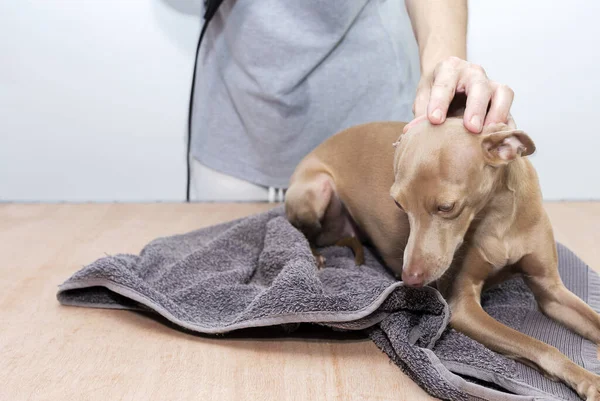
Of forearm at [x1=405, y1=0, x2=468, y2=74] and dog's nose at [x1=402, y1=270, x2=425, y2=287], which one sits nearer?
dog's nose at [x1=402, y1=270, x2=425, y2=287]

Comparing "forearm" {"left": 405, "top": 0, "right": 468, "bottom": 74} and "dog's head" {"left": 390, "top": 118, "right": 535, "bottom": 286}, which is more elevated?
"forearm" {"left": 405, "top": 0, "right": 468, "bottom": 74}

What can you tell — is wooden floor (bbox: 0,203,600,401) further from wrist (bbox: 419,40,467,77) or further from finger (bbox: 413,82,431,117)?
wrist (bbox: 419,40,467,77)

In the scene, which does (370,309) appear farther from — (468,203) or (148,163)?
(148,163)

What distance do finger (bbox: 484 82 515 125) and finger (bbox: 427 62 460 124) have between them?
9 cm

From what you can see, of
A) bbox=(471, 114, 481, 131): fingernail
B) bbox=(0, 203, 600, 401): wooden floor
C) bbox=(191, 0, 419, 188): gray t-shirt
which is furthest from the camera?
bbox=(191, 0, 419, 188): gray t-shirt

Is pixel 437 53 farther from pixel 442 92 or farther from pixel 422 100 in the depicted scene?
pixel 442 92

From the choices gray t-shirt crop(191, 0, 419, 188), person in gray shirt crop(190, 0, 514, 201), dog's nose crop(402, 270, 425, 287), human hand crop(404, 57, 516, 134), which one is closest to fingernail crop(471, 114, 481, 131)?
human hand crop(404, 57, 516, 134)

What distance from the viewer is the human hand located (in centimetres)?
142

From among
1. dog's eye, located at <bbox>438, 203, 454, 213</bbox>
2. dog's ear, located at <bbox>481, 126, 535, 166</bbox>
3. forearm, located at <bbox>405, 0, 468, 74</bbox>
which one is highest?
forearm, located at <bbox>405, 0, 468, 74</bbox>

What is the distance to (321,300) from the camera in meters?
1.42

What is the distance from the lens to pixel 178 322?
1.52 m

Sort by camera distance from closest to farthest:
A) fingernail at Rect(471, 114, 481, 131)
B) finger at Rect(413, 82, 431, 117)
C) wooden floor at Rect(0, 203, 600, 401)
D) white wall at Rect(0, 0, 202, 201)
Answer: wooden floor at Rect(0, 203, 600, 401), fingernail at Rect(471, 114, 481, 131), finger at Rect(413, 82, 431, 117), white wall at Rect(0, 0, 202, 201)

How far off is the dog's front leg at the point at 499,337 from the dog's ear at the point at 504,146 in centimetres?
31

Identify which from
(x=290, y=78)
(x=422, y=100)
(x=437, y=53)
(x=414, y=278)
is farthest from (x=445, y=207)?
(x=290, y=78)
